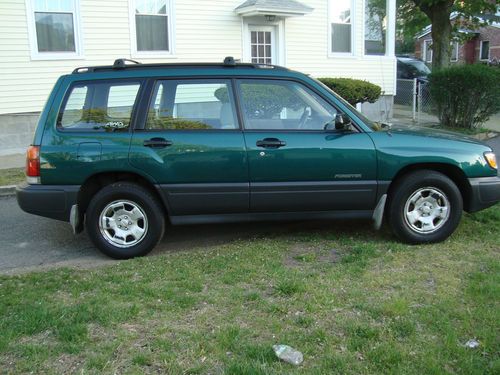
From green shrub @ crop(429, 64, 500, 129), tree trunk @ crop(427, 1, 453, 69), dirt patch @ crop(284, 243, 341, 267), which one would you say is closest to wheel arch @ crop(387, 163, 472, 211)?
dirt patch @ crop(284, 243, 341, 267)

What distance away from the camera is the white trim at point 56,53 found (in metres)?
11.1

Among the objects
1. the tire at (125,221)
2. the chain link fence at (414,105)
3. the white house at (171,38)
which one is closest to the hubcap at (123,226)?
the tire at (125,221)

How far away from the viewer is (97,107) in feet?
17.1

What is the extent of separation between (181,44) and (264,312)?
33.7 feet

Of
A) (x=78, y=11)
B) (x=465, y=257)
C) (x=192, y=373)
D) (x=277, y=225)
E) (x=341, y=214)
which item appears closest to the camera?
(x=192, y=373)

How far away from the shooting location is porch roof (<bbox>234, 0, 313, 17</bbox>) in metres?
13.3

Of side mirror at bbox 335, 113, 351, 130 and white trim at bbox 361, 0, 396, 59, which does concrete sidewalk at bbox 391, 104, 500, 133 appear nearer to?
white trim at bbox 361, 0, 396, 59

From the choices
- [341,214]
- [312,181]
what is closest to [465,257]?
[341,214]

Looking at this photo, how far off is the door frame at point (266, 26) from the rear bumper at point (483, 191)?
9.68m

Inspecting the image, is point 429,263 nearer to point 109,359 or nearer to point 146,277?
point 146,277

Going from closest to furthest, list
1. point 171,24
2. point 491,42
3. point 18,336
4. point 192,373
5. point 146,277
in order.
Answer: point 192,373 → point 18,336 → point 146,277 → point 171,24 → point 491,42

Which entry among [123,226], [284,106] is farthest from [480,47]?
[123,226]

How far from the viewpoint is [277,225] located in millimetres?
6199

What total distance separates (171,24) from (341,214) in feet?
29.5
